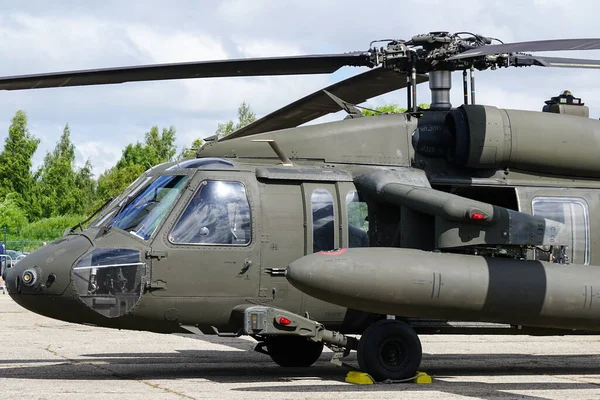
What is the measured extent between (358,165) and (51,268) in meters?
3.60

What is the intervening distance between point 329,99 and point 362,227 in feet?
5.89

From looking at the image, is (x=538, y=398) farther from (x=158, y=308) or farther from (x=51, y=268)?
(x=51, y=268)

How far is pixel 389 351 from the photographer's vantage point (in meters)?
10.6

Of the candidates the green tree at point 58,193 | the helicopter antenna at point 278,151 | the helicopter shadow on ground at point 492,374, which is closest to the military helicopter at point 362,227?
the helicopter antenna at point 278,151

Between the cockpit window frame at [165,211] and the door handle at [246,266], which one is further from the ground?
the cockpit window frame at [165,211]

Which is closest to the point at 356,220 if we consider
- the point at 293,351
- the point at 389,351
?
the point at 389,351

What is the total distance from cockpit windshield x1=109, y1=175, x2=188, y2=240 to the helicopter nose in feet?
1.59

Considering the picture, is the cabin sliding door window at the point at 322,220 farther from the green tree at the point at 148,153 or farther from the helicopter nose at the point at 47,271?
the green tree at the point at 148,153

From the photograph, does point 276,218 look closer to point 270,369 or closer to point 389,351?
point 389,351

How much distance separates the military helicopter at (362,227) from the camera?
9.60 m

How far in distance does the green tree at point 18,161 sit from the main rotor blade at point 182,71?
172ft

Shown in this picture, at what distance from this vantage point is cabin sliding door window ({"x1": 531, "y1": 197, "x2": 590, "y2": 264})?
11289mm

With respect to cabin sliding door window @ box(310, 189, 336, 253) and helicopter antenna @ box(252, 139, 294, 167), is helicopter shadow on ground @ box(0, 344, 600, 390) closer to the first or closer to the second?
cabin sliding door window @ box(310, 189, 336, 253)

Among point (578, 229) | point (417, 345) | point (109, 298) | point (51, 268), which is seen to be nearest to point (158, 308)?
point (109, 298)
